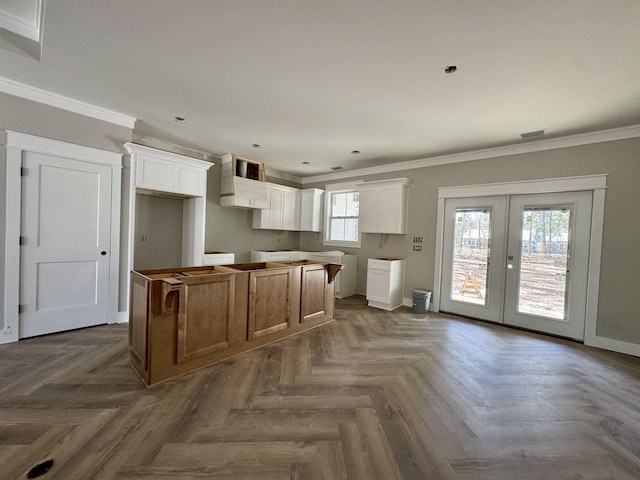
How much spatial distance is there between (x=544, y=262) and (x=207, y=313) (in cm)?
447

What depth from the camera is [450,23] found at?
1.85 m

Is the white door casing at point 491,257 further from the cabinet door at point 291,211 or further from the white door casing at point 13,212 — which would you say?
the white door casing at point 13,212

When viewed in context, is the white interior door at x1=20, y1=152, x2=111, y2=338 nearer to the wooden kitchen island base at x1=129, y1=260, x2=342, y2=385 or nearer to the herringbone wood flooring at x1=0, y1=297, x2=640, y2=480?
the herringbone wood flooring at x1=0, y1=297, x2=640, y2=480

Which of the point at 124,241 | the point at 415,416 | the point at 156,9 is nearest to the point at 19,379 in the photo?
the point at 124,241

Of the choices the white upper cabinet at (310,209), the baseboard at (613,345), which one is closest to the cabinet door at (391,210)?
the white upper cabinet at (310,209)

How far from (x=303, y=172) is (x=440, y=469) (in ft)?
18.8

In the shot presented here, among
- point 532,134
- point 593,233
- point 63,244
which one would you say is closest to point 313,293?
point 63,244

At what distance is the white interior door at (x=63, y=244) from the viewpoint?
313 cm

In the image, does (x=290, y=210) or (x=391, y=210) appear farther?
(x=290, y=210)

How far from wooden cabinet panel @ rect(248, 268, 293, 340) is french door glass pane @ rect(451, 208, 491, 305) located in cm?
299

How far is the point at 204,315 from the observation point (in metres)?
2.67

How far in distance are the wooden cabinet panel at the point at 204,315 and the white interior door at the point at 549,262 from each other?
13.3 feet

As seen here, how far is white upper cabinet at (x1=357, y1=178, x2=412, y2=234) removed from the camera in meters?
5.16

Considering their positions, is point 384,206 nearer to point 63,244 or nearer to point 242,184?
point 242,184
